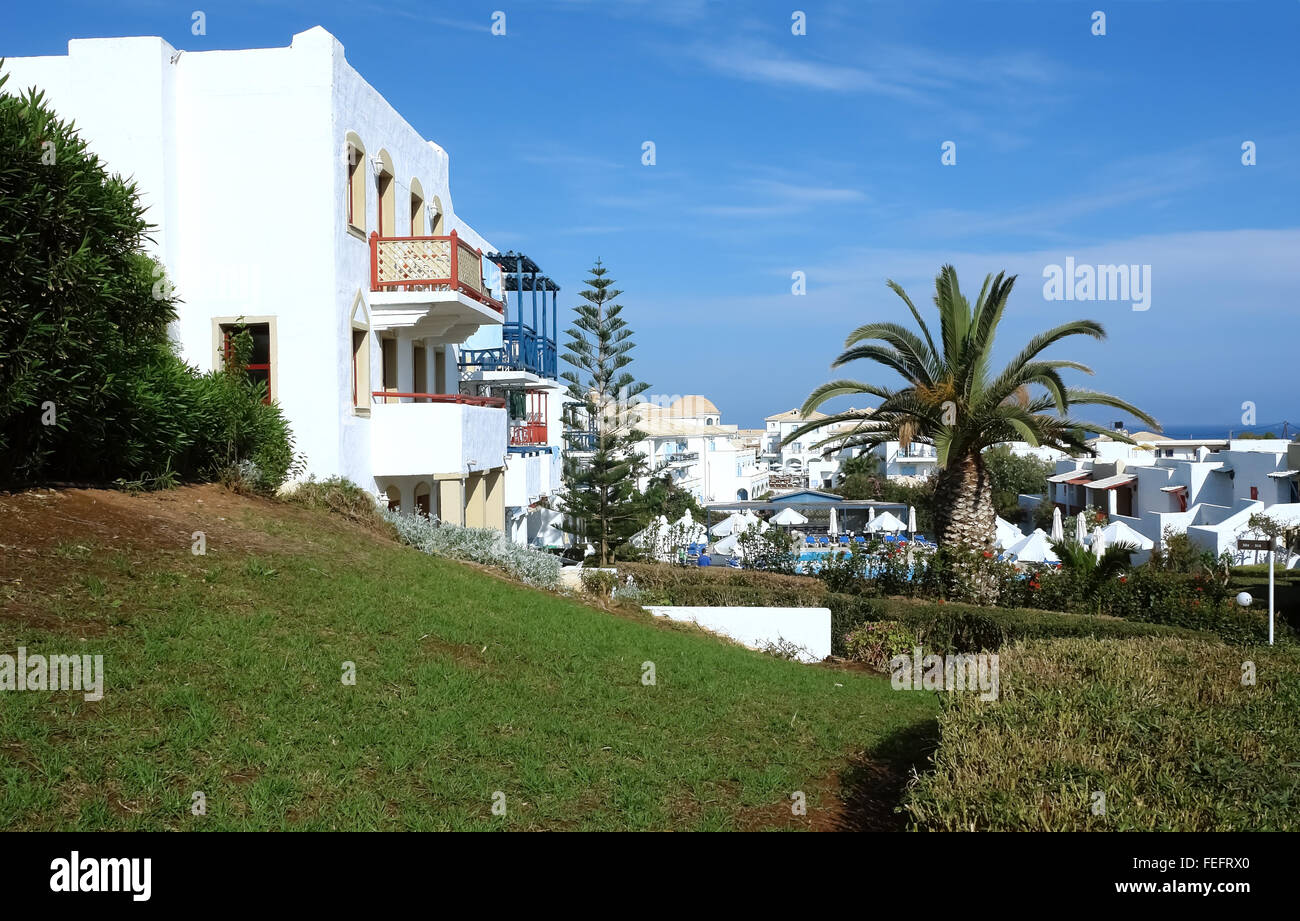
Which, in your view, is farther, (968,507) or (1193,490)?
(1193,490)

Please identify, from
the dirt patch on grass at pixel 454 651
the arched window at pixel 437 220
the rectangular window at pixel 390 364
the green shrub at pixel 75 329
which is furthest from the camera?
the arched window at pixel 437 220

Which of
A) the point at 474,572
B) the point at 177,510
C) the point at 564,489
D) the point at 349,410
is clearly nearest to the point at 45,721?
the point at 177,510

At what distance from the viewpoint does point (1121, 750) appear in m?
4.92

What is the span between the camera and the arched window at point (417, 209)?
17217 mm

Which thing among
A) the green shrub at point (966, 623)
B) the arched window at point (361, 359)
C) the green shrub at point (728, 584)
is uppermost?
the arched window at point (361, 359)

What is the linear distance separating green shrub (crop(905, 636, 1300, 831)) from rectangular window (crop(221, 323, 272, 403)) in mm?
10262

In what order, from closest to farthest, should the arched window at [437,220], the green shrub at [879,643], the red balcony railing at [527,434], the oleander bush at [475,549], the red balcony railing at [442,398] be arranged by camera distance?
1. the oleander bush at [475,549]
2. the green shrub at [879,643]
3. the red balcony railing at [442,398]
4. the arched window at [437,220]
5. the red balcony railing at [527,434]

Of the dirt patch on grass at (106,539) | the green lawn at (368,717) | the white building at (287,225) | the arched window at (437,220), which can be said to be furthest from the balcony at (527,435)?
the green lawn at (368,717)

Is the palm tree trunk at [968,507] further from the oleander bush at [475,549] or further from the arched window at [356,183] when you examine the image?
the arched window at [356,183]

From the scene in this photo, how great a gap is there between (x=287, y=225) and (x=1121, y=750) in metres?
11.8

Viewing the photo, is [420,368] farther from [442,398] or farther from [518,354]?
[518,354]

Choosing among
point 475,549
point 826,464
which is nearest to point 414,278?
point 475,549

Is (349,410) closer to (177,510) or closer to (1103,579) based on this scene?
(177,510)

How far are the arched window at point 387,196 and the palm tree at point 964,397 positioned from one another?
7.54 m
